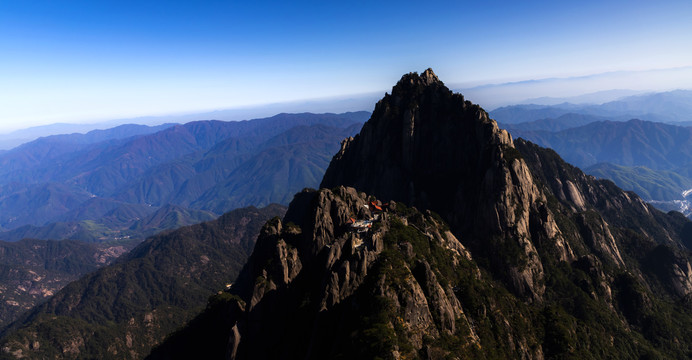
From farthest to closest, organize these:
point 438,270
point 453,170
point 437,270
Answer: point 453,170, point 438,270, point 437,270

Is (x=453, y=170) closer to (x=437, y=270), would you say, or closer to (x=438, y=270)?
(x=438, y=270)

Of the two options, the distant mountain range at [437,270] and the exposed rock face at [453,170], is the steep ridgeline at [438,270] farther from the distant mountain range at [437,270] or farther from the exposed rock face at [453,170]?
the exposed rock face at [453,170]

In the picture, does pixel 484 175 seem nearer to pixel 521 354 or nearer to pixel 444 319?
pixel 521 354

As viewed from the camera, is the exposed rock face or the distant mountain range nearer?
the distant mountain range

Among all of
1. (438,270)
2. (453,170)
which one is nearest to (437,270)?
(438,270)

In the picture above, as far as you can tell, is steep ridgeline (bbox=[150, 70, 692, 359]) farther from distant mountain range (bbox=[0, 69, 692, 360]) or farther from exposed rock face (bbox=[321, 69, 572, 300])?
exposed rock face (bbox=[321, 69, 572, 300])

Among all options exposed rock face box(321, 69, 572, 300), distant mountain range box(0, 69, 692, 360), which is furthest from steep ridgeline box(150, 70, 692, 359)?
exposed rock face box(321, 69, 572, 300)

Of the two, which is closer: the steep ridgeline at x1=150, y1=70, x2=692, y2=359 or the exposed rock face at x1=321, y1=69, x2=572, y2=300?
the steep ridgeline at x1=150, y1=70, x2=692, y2=359

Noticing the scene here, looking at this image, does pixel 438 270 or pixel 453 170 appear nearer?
pixel 438 270

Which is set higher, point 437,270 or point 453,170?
point 453,170

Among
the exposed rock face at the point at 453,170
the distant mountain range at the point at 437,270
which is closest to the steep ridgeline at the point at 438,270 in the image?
the distant mountain range at the point at 437,270
